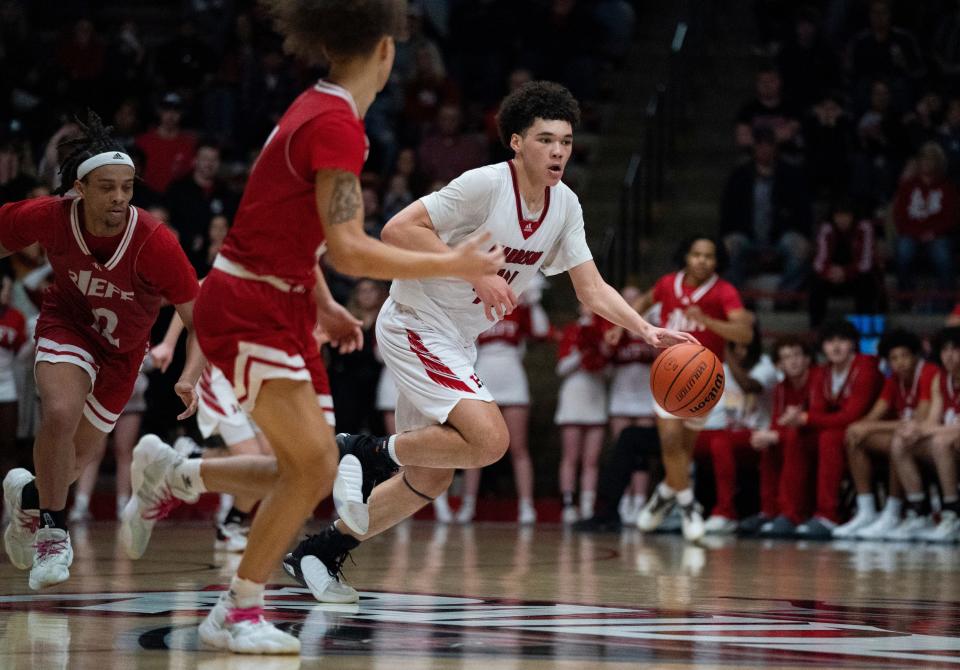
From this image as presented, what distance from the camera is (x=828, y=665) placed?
400 centimetres

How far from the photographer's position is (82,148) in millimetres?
5859

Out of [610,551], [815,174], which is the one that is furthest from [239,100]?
[610,551]

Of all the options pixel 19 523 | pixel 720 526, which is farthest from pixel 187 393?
pixel 720 526

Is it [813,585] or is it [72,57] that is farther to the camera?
[72,57]

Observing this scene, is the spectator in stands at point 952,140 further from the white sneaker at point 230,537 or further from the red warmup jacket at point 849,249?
the white sneaker at point 230,537

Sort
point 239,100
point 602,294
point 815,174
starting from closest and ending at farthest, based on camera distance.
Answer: point 602,294 → point 815,174 → point 239,100

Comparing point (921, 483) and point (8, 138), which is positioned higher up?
point (8, 138)

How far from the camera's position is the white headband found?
18.8ft

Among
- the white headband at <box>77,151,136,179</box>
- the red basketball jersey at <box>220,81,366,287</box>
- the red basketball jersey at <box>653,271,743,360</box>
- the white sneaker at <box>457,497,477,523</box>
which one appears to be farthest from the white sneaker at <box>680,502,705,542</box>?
the red basketball jersey at <box>220,81,366,287</box>

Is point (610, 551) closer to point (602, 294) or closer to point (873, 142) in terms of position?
point (602, 294)

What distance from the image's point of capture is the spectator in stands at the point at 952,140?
1267 cm

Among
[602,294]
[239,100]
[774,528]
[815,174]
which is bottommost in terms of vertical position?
[774,528]

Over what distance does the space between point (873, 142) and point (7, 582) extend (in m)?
9.63

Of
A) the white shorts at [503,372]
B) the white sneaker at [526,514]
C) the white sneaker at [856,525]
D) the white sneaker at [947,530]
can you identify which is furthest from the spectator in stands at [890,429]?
the white shorts at [503,372]
